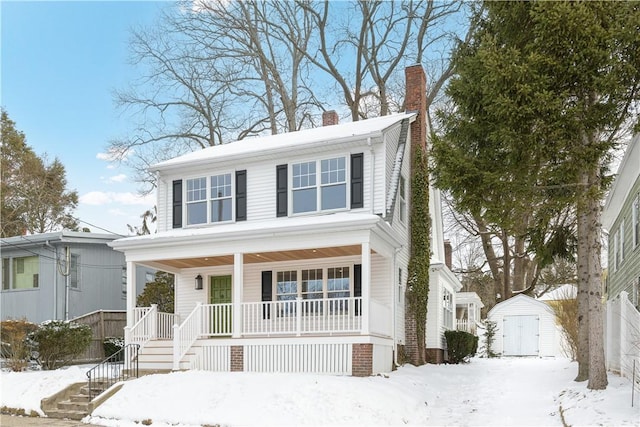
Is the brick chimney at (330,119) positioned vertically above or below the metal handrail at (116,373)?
above

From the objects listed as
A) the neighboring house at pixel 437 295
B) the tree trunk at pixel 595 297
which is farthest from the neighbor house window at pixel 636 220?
the neighboring house at pixel 437 295

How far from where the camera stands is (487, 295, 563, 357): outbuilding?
28.6 meters

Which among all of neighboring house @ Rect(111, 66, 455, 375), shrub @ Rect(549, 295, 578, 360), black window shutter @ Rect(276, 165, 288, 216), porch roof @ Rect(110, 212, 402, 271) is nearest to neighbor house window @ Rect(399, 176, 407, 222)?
neighboring house @ Rect(111, 66, 455, 375)

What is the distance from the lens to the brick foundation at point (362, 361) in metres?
14.2

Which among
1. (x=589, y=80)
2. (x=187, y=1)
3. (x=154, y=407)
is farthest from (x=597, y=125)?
(x=187, y=1)

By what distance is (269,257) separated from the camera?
17297mm

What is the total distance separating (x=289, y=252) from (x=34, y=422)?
705 cm

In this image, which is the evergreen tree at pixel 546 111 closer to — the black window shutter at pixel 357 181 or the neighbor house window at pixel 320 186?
the black window shutter at pixel 357 181

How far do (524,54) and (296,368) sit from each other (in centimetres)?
859

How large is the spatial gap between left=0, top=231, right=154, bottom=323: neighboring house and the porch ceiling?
567 cm

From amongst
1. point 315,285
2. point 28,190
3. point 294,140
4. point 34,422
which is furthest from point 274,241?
point 28,190

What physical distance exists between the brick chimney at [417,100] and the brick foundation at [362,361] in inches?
322

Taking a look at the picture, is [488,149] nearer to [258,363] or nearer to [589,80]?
[589,80]

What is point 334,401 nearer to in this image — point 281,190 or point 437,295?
point 281,190
